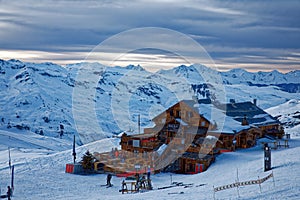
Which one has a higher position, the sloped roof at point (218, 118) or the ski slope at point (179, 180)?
the sloped roof at point (218, 118)

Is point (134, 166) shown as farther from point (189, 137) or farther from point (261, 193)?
point (261, 193)

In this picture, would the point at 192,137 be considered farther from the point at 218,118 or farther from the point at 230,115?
the point at 230,115

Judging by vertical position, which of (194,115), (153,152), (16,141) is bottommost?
(16,141)

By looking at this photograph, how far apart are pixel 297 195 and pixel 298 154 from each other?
53.4 ft

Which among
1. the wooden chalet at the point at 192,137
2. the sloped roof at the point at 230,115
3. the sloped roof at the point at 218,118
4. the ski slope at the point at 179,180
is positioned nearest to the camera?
the ski slope at the point at 179,180

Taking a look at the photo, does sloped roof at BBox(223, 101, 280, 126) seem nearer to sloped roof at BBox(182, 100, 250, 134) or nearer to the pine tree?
sloped roof at BBox(182, 100, 250, 134)

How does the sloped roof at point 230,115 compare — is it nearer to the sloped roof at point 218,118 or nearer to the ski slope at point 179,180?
the sloped roof at point 218,118

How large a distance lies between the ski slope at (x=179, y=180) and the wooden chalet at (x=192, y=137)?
1864 millimetres

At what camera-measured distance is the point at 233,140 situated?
5141 centimetres

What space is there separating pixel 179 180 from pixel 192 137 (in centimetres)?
1220

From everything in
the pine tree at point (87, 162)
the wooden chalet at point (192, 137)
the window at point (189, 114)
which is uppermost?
the window at point (189, 114)

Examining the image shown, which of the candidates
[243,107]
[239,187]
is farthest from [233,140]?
[239,187]

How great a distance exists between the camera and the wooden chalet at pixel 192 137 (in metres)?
48.0

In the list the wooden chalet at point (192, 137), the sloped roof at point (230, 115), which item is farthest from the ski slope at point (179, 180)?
the sloped roof at point (230, 115)
